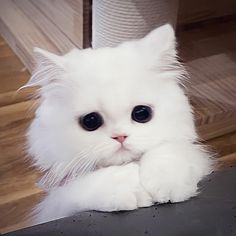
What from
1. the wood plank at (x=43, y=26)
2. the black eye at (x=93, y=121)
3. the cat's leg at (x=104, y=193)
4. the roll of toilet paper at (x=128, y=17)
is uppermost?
the black eye at (x=93, y=121)

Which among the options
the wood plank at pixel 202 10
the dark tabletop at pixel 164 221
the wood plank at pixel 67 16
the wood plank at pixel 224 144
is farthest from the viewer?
the wood plank at pixel 202 10

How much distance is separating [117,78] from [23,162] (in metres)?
0.85

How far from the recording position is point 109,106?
0.74 meters

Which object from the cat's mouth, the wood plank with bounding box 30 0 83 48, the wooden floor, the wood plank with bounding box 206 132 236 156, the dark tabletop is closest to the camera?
the dark tabletop

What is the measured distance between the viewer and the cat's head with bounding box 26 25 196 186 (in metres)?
0.75

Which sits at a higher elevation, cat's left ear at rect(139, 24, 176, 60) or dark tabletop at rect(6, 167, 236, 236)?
cat's left ear at rect(139, 24, 176, 60)

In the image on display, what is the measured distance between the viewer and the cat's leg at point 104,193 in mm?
703

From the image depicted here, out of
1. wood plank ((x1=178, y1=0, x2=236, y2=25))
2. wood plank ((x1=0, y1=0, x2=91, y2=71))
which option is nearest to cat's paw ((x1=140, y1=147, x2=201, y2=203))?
wood plank ((x1=0, y1=0, x2=91, y2=71))

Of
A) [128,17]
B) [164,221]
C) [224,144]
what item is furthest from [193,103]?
[164,221]

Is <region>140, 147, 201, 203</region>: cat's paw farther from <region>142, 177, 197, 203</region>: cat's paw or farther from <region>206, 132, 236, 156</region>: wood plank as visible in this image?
<region>206, 132, 236, 156</region>: wood plank

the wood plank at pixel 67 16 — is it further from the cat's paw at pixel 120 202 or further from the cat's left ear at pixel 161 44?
the cat's paw at pixel 120 202

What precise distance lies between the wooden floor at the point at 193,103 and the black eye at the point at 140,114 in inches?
22.0

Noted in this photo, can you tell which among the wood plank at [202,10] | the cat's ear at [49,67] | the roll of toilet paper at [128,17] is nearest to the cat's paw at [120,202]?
the cat's ear at [49,67]

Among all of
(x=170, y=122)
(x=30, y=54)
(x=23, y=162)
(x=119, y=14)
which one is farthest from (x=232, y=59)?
(x=170, y=122)
